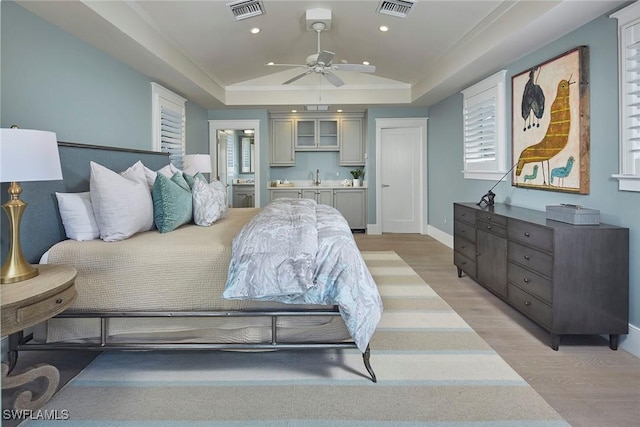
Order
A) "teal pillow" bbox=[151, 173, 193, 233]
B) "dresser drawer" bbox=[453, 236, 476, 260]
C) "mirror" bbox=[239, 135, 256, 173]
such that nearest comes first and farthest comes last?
"teal pillow" bbox=[151, 173, 193, 233]
"dresser drawer" bbox=[453, 236, 476, 260]
"mirror" bbox=[239, 135, 256, 173]

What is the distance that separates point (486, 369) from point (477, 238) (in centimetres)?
177

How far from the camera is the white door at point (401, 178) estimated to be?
7195 millimetres

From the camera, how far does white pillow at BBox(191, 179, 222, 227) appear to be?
3.03 meters

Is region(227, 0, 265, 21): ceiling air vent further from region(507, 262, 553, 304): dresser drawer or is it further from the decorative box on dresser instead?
region(507, 262, 553, 304): dresser drawer

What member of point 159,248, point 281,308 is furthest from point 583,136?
point 159,248

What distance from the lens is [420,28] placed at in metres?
4.10

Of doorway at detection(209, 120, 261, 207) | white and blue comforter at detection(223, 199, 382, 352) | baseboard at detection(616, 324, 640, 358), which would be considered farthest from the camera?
doorway at detection(209, 120, 261, 207)

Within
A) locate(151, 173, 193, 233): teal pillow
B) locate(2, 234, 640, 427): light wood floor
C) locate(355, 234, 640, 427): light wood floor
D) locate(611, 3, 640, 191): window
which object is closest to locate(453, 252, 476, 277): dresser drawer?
locate(355, 234, 640, 427): light wood floor

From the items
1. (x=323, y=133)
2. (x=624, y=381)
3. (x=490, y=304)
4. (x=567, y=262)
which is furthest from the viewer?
(x=323, y=133)

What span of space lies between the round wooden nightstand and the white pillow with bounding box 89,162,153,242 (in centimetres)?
42

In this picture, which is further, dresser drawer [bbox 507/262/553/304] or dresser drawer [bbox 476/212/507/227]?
dresser drawer [bbox 476/212/507/227]

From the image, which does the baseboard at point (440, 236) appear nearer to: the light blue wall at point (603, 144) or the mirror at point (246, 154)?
the light blue wall at point (603, 144)

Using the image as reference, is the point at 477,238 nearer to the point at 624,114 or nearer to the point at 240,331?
the point at 624,114

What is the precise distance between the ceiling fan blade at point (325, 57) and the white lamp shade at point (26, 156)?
8.88 ft
